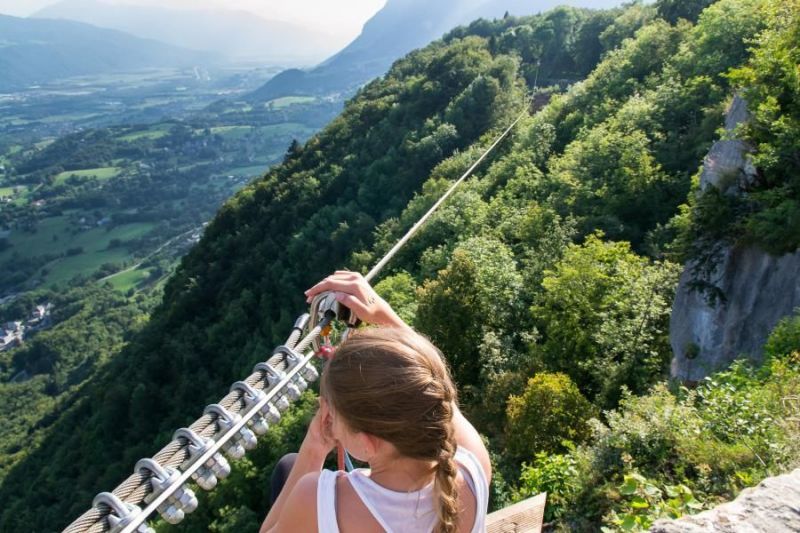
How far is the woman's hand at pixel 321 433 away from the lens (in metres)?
2.80

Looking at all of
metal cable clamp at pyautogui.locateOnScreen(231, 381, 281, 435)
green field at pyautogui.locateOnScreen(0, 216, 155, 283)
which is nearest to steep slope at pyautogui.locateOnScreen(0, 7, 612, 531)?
metal cable clamp at pyautogui.locateOnScreen(231, 381, 281, 435)

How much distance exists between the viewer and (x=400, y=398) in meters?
2.32

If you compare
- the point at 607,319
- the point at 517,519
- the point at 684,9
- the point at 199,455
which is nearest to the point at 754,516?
the point at 517,519

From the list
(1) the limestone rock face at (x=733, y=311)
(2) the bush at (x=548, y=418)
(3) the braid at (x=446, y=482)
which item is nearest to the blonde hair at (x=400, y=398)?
(3) the braid at (x=446, y=482)

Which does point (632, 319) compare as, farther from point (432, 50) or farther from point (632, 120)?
point (432, 50)

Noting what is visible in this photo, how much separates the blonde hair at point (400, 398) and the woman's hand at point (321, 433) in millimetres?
304

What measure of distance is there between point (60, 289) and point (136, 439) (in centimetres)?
11237

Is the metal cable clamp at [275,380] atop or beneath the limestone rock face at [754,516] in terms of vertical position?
atop

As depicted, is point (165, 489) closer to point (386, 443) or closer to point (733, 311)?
point (386, 443)

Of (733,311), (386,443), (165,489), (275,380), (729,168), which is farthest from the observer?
(729,168)

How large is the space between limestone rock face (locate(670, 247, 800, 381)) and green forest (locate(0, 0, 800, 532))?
0.48m

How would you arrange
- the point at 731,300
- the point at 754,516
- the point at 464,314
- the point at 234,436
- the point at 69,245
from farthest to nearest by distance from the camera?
1. the point at 69,245
2. the point at 464,314
3. the point at 731,300
4. the point at 754,516
5. the point at 234,436

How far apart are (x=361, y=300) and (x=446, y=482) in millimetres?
1567

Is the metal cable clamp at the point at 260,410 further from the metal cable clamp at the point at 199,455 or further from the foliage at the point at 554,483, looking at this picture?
the foliage at the point at 554,483
